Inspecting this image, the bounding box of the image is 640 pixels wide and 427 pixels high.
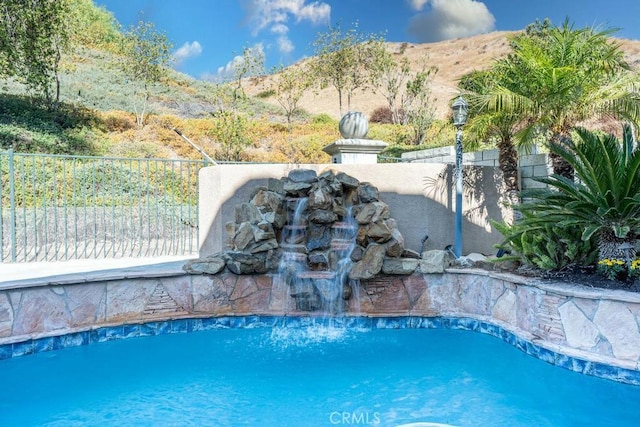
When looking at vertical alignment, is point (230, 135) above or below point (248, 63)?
below

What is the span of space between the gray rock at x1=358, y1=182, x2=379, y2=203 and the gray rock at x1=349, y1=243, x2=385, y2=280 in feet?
2.62

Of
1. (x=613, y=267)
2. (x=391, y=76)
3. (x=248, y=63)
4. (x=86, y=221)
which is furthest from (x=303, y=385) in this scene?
(x=391, y=76)

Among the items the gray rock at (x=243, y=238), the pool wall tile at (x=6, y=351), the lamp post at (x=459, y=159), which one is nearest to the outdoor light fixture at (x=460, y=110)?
the lamp post at (x=459, y=159)

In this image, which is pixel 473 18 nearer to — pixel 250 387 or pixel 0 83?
pixel 0 83

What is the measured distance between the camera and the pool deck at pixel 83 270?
5.00m

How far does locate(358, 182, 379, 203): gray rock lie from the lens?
6.30 m

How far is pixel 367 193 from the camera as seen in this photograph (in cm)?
632

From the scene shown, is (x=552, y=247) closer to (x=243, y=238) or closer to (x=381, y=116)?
(x=243, y=238)

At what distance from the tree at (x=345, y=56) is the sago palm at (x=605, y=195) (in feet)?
56.5

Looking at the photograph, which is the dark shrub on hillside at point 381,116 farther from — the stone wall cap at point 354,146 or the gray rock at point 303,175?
the gray rock at point 303,175

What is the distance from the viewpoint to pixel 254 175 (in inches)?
259

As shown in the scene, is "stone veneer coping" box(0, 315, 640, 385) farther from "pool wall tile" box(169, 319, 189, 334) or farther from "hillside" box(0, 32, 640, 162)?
"hillside" box(0, 32, 640, 162)

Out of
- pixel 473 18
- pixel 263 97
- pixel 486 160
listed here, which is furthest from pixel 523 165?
pixel 473 18

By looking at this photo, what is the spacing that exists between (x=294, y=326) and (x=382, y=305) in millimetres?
1139
